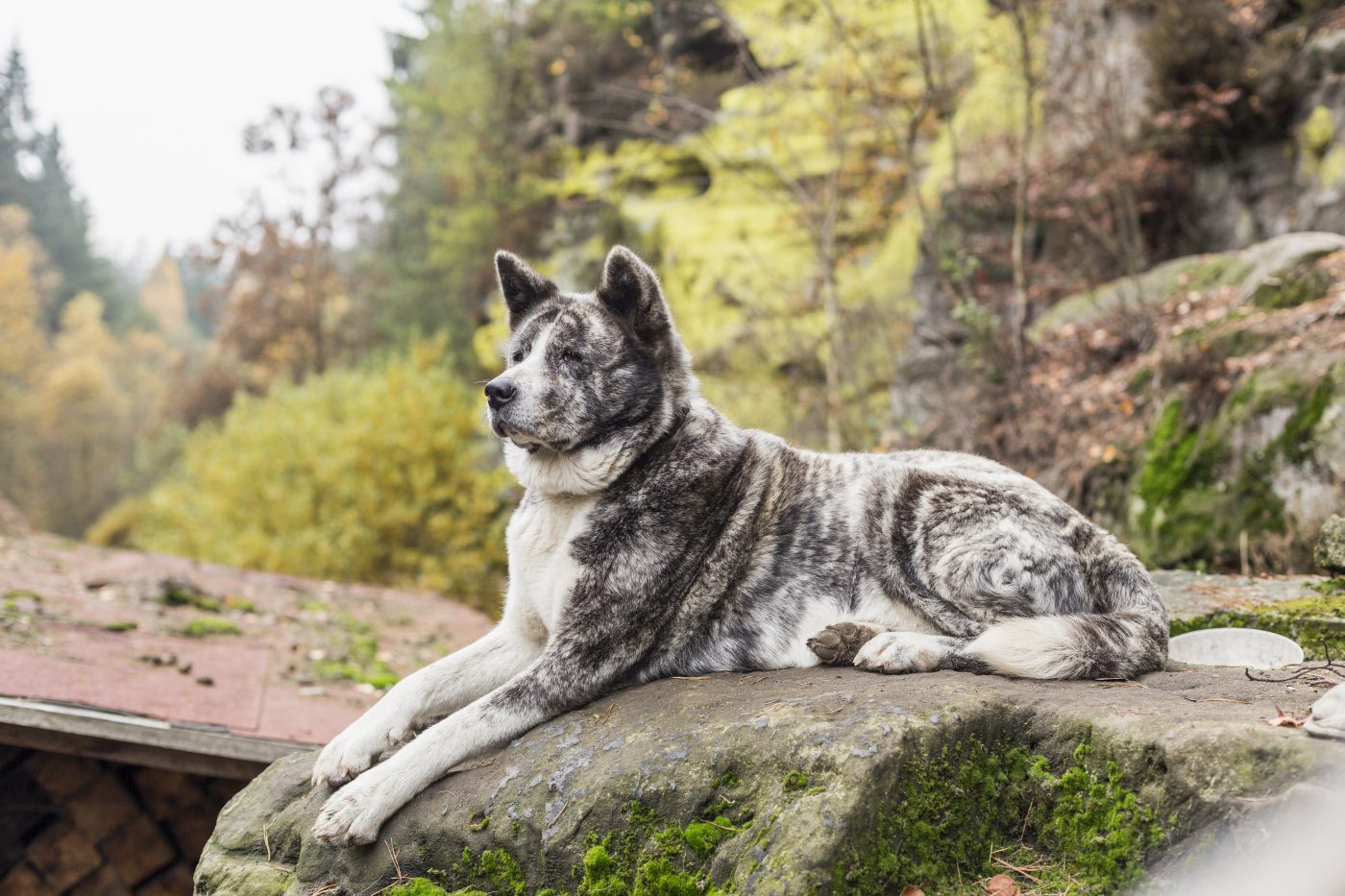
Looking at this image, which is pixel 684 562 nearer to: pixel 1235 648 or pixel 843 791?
pixel 843 791

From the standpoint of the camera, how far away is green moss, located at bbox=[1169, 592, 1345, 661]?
4129 millimetres

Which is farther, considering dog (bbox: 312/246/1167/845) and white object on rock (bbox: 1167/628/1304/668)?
white object on rock (bbox: 1167/628/1304/668)

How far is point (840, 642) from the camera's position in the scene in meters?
3.70

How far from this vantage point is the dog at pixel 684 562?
3555 mm

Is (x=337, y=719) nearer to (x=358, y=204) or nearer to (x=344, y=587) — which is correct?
(x=344, y=587)

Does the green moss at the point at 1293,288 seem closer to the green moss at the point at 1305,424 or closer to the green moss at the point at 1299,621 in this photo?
the green moss at the point at 1305,424

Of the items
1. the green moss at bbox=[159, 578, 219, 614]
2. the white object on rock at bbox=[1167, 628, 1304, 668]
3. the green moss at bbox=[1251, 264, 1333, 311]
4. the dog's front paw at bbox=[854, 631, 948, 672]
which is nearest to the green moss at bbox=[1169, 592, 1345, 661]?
the white object on rock at bbox=[1167, 628, 1304, 668]

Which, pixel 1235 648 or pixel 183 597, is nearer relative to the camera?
pixel 1235 648

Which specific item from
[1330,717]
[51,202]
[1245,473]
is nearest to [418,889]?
[1330,717]

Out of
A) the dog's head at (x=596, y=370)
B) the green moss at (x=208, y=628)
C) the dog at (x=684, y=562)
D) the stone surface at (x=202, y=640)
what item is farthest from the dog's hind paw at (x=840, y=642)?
the green moss at (x=208, y=628)

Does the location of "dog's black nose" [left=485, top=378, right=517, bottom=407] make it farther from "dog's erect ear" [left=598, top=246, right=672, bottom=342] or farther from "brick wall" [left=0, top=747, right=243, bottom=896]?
"brick wall" [left=0, top=747, right=243, bottom=896]

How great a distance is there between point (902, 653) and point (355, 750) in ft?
6.92

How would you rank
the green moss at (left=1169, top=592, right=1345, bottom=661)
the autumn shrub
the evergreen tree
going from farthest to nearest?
the evergreen tree < the autumn shrub < the green moss at (left=1169, top=592, right=1345, bottom=661)

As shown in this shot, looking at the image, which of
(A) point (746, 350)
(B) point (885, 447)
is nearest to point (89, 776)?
(B) point (885, 447)
